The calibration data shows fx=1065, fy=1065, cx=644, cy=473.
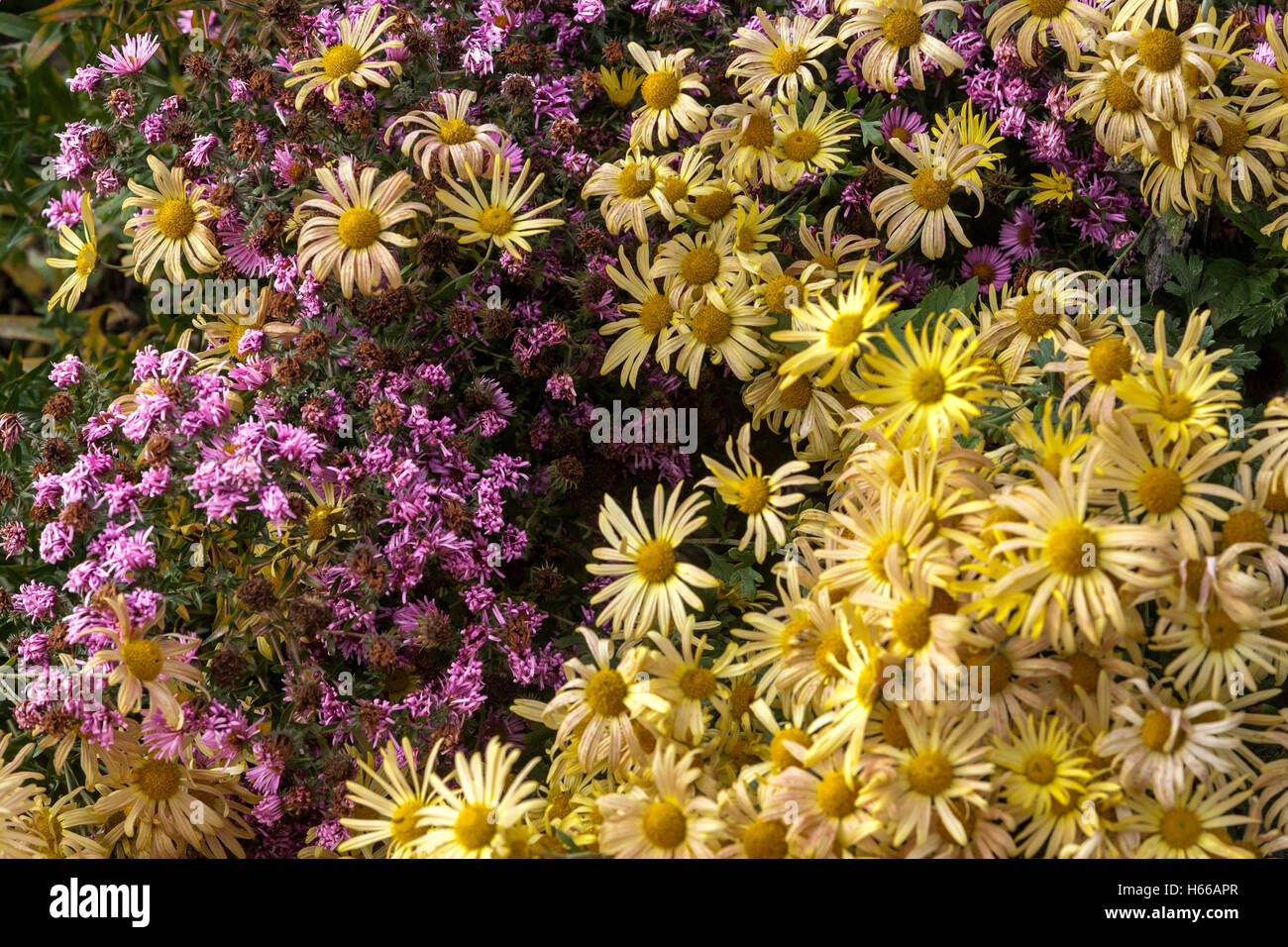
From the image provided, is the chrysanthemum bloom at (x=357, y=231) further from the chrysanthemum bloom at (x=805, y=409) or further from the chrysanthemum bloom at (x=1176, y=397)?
the chrysanthemum bloom at (x=1176, y=397)

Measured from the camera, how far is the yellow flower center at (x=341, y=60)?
7.45 ft

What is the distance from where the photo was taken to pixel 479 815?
1739 mm

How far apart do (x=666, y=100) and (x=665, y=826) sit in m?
1.58

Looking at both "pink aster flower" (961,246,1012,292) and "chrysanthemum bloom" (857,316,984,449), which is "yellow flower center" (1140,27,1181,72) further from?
"chrysanthemum bloom" (857,316,984,449)

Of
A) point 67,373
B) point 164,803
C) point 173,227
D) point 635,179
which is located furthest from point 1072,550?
point 67,373

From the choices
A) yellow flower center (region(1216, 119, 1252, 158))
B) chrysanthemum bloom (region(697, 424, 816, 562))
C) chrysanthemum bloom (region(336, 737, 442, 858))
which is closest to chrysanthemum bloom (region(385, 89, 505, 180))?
chrysanthemum bloom (region(697, 424, 816, 562))

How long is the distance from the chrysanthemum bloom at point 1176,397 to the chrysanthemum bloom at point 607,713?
93 cm

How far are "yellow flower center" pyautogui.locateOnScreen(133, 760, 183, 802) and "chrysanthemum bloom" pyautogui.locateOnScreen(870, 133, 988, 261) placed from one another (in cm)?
184

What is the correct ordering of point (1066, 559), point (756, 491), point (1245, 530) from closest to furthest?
point (1066, 559) → point (1245, 530) → point (756, 491)

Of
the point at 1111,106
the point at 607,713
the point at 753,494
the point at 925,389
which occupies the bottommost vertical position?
the point at 607,713

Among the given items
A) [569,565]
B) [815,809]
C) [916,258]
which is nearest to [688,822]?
[815,809]

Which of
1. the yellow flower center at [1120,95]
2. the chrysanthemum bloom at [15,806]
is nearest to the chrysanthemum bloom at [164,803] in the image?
the chrysanthemum bloom at [15,806]

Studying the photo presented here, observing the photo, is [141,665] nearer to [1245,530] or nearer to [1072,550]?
[1072,550]

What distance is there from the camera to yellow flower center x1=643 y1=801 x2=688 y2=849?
1735mm
